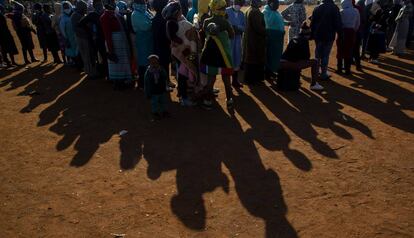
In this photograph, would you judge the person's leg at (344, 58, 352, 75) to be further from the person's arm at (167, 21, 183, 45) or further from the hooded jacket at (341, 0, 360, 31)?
the person's arm at (167, 21, 183, 45)

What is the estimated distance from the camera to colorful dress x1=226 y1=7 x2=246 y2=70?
8273mm

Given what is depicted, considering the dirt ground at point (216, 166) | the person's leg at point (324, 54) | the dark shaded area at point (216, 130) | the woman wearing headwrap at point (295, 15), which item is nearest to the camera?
the dirt ground at point (216, 166)

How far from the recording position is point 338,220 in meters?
3.86

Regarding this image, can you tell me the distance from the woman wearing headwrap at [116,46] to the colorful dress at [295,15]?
13.0 ft

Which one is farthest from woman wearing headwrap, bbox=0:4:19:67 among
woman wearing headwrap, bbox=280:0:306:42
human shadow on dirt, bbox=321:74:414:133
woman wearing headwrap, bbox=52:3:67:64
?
human shadow on dirt, bbox=321:74:414:133

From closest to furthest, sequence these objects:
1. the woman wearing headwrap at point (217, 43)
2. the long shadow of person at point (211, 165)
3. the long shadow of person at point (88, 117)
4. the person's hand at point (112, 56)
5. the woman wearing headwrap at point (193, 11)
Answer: the long shadow of person at point (211, 165)
the long shadow of person at point (88, 117)
the woman wearing headwrap at point (217, 43)
the person's hand at point (112, 56)
the woman wearing headwrap at point (193, 11)

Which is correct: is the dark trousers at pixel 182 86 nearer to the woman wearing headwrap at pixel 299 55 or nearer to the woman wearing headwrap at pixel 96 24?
the woman wearing headwrap at pixel 299 55

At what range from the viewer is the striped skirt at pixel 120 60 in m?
8.16

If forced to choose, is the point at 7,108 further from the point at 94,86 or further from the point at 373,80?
the point at 373,80

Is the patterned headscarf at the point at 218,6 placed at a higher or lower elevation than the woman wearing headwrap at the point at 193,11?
higher

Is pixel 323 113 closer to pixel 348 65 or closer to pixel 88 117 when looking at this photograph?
pixel 348 65

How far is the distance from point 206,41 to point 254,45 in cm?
209

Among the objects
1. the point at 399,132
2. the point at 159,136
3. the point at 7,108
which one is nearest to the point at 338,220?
the point at 399,132

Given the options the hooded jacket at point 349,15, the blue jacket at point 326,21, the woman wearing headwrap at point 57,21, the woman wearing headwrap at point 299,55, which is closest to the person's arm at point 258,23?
the woman wearing headwrap at point 299,55
